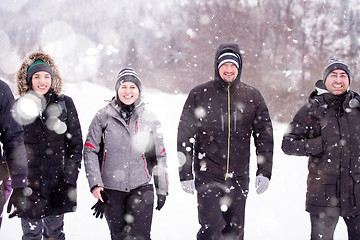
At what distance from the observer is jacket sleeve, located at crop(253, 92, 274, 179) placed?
341 centimetres

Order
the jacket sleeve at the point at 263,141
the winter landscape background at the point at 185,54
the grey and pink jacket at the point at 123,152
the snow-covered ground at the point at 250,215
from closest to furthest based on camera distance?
the grey and pink jacket at the point at 123,152
the jacket sleeve at the point at 263,141
the snow-covered ground at the point at 250,215
the winter landscape background at the point at 185,54

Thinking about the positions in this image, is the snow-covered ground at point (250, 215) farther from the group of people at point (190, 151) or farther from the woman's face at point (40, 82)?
the group of people at point (190, 151)

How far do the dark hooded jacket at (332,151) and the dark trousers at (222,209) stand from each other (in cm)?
69

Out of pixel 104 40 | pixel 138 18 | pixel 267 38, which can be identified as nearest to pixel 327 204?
pixel 267 38

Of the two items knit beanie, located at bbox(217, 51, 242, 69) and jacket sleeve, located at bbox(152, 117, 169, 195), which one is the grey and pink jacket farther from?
knit beanie, located at bbox(217, 51, 242, 69)

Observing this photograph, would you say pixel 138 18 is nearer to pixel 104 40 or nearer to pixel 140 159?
pixel 104 40

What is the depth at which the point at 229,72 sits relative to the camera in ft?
11.2

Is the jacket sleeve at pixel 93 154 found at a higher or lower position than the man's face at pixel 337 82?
lower

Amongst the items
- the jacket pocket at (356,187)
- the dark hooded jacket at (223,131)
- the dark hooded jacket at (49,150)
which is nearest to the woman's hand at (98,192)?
the dark hooded jacket at (49,150)

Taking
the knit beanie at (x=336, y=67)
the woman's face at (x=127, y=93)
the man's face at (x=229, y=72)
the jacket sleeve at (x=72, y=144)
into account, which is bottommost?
the jacket sleeve at (x=72, y=144)

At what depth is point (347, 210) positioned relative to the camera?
3.06 metres

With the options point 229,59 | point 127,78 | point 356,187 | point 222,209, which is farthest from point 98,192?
point 356,187

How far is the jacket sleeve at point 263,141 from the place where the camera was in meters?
3.41

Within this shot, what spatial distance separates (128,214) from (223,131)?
128cm
